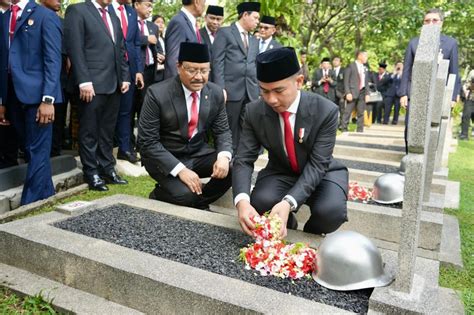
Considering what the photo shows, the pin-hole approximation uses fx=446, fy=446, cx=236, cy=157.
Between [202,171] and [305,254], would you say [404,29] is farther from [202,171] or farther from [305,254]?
[305,254]

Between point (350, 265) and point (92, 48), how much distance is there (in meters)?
3.80

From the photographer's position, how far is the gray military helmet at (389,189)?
4.64 m

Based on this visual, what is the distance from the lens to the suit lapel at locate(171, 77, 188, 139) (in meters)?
4.20

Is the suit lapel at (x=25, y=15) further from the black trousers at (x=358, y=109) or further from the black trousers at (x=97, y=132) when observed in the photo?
the black trousers at (x=358, y=109)

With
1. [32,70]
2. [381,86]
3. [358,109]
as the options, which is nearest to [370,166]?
[32,70]

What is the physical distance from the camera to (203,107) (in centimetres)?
435

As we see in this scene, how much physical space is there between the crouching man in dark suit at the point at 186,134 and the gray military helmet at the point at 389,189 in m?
1.63

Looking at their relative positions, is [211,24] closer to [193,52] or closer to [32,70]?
[193,52]

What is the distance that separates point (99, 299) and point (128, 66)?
342 cm

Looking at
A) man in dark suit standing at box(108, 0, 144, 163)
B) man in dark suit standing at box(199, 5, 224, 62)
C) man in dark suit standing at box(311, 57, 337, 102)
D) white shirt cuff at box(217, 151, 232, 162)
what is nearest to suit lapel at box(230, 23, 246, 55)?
man in dark suit standing at box(199, 5, 224, 62)

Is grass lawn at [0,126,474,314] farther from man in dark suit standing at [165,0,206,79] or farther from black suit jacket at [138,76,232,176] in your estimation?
man in dark suit standing at [165,0,206,79]

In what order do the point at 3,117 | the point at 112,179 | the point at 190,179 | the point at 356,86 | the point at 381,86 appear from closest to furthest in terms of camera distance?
the point at 190,179, the point at 3,117, the point at 112,179, the point at 356,86, the point at 381,86

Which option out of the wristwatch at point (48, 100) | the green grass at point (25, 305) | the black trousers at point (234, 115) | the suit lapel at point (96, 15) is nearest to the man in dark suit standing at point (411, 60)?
the black trousers at point (234, 115)

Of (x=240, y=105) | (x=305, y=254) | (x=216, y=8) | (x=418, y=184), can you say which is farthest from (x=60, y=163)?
(x=418, y=184)
